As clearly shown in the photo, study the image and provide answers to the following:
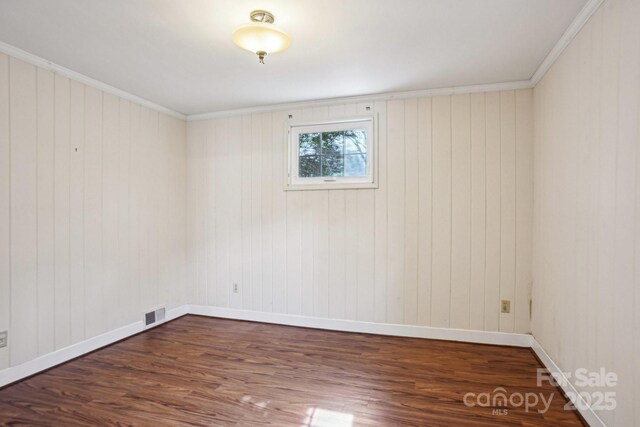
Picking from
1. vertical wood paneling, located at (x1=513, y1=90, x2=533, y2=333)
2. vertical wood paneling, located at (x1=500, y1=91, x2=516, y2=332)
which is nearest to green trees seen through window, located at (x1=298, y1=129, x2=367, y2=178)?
vertical wood paneling, located at (x1=500, y1=91, x2=516, y2=332)

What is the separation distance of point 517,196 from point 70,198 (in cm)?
389

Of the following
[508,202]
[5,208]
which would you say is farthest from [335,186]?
[5,208]

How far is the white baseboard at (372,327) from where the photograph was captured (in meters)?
3.03

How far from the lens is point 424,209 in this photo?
322 centimetres

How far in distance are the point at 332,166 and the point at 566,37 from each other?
2142 mm

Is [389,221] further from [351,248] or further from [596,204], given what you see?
[596,204]

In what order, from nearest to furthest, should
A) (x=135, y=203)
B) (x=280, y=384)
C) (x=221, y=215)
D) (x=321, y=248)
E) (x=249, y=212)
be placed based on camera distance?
(x=280, y=384) → (x=135, y=203) → (x=321, y=248) → (x=249, y=212) → (x=221, y=215)

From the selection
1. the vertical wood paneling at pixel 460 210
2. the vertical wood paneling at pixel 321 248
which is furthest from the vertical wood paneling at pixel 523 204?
the vertical wood paneling at pixel 321 248

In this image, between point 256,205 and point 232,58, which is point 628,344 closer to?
point 232,58

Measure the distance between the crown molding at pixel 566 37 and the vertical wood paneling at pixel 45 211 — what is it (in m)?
3.72

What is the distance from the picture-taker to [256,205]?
3.77 meters

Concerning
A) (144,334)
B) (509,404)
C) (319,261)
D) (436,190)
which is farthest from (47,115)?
(509,404)

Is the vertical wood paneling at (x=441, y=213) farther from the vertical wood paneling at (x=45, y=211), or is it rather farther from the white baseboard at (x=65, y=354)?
the vertical wood paneling at (x=45, y=211)

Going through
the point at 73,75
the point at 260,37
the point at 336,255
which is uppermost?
the point at 73,75
